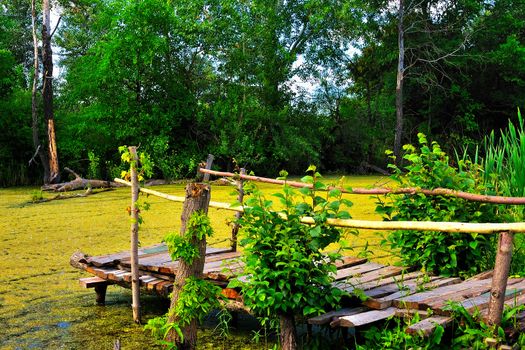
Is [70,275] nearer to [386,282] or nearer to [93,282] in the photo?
[93,282]

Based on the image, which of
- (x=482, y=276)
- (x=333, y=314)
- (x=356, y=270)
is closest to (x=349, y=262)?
(x=356, y=270)

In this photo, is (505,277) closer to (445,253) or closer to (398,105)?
(445,253)

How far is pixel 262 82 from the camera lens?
1886 cm

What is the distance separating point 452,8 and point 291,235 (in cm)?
1971

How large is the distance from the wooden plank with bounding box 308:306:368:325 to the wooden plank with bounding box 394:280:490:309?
0.72ft

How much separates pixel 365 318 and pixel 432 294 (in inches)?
22.1

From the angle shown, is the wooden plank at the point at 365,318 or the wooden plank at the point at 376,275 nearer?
the wooden plank at the point at 365,318

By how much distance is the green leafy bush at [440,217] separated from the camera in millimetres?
4379

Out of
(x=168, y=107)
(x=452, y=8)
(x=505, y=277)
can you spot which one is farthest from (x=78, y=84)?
(x=505, y=277)

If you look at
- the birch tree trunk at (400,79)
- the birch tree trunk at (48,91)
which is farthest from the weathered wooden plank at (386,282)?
the birch tree trunk at (400,79)

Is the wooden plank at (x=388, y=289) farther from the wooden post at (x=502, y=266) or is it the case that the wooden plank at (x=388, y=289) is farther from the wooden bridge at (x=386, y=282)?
the wooden post at (x=502, y=266)

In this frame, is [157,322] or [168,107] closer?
[157,322]

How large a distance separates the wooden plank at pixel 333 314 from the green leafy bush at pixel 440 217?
0.96 m

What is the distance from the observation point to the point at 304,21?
21.4 m
